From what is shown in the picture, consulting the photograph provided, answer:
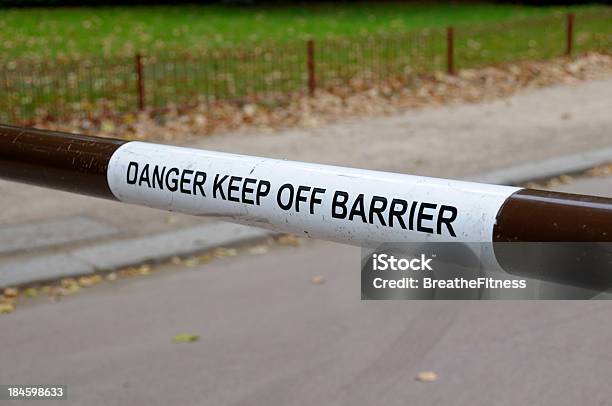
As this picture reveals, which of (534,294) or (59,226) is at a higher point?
(534,294)

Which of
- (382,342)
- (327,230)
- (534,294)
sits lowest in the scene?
(382,342)

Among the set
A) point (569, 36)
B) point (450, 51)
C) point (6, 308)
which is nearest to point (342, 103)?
point (450, 51)

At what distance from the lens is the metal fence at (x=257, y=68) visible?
38.0 feet

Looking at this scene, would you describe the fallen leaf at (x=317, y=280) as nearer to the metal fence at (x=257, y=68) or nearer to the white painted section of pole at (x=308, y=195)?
the white painted section of pole at (x=308, y=195)

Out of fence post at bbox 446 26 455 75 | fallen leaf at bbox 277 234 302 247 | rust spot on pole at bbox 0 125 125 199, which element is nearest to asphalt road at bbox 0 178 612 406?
fallen leaf at bbox 277 234 302 247

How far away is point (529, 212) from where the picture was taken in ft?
4.64

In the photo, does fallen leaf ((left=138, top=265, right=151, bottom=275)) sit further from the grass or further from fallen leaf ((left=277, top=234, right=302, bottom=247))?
the grass

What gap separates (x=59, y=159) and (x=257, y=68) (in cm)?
1187

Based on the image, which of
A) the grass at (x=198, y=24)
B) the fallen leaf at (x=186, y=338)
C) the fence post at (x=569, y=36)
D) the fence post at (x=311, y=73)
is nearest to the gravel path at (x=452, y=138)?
the fence post at (x=311, y=73)

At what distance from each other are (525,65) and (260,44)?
192 inches

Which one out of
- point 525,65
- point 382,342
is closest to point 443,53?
point 525,65

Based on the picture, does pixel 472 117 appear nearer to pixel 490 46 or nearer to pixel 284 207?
pixel 490 46

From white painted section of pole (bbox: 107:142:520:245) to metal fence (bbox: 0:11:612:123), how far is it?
9428 millimetres

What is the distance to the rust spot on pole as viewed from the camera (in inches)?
80.2
